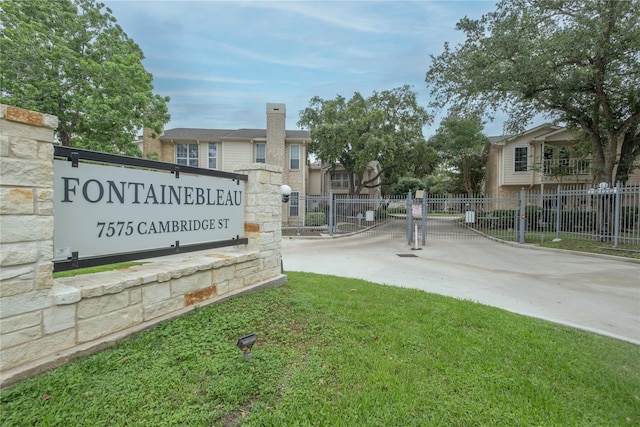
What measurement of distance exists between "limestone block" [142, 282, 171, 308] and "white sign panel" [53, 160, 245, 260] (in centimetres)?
42

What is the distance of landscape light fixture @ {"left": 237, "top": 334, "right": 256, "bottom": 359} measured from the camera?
2.43 meters

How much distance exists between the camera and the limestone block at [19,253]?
2.00 m

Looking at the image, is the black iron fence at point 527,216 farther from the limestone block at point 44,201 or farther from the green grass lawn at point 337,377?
the limestone block at point 44,201

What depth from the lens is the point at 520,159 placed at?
2050 centimetres

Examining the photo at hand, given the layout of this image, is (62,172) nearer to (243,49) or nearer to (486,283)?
(486,283)

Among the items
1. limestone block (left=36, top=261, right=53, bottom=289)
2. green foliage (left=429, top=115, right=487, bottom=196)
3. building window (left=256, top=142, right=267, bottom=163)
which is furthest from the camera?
green foliage (left=429, top=115, right=487, bottom=196)

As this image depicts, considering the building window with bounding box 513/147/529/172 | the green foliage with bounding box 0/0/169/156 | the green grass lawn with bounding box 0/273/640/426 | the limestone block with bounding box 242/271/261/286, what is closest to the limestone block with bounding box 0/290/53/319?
the green grass lawn with bounding box 0/273/640/426

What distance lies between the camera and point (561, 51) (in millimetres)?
10320

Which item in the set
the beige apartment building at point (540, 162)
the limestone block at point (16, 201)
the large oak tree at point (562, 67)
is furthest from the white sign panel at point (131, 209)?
the beige apartment building at point (540, 162)

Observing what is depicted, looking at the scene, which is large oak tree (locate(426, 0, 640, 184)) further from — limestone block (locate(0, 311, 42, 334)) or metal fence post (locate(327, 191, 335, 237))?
limestone block (locate(0, 311, 42, 334))

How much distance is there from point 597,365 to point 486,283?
342 centimetres

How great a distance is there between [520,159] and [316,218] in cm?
1497

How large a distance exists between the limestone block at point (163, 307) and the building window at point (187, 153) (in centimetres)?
1901

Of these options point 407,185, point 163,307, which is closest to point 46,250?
point 163,307
